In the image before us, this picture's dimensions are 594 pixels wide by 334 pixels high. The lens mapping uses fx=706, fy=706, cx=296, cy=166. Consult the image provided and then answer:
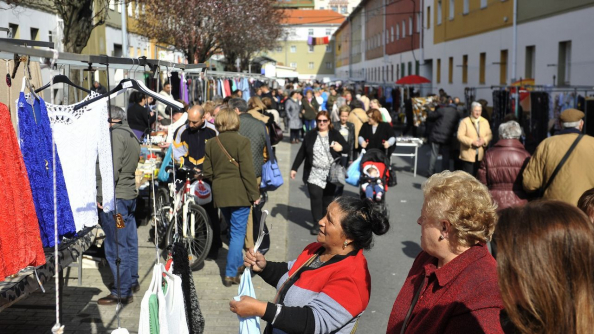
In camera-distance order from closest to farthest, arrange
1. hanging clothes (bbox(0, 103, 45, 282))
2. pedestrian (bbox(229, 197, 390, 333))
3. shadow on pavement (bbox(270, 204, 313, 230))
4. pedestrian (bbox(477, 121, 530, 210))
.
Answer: pedestrian (bbox(229, 197, 390, 333)) < hanging clothes (bbox(0, 103, 45, 282)) < pedestrian (bbox(477, 121, 530, 210)) < shadow on pavement (bbox(270, 204, 313, 230))

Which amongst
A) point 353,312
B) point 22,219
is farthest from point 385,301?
point 22,219

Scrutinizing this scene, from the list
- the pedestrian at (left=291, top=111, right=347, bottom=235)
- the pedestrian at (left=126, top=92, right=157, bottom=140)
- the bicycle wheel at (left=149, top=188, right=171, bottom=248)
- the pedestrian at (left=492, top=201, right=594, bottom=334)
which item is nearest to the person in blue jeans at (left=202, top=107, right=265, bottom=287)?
the bicycle wheel at (left=149, top=188, right=171, bottom=248)

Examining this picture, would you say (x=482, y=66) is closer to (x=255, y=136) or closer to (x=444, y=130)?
(x=444, y=130)

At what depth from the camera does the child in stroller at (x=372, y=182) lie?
962 cm

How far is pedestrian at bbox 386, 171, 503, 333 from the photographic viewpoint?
103 inches

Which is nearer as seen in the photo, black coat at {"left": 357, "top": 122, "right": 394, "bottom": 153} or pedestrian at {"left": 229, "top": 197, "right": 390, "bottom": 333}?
pedestrian at {"left": 229, "top": 197, "right": 390, "bottom": 333}

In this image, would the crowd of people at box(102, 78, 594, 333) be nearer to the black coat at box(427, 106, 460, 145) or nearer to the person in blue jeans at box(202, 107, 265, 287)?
the person in blue jeans at box(202, 107, 265, 287)

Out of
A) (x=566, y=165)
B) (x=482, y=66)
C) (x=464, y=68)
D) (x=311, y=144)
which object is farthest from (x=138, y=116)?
(x=464, y=68)

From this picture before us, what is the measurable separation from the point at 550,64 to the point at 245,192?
1622 centimetres

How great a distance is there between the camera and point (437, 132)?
15.2 metres

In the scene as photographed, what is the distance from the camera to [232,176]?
737 cm

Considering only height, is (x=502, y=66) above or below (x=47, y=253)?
above

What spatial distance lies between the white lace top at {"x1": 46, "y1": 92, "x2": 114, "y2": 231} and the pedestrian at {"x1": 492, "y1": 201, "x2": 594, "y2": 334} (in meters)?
3.32

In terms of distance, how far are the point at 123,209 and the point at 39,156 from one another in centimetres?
271
